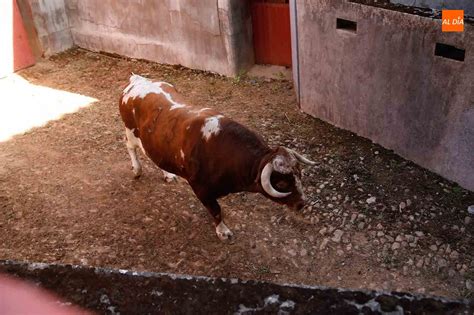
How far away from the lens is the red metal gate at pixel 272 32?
921cm

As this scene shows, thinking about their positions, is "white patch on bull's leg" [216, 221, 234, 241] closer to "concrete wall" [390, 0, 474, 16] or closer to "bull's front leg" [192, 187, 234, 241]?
"bull's front leg" [192, 187, 234, 241]

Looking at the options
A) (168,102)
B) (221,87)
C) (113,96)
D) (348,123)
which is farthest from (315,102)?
(113,96)

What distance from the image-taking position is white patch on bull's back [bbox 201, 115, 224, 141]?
16.2 feet

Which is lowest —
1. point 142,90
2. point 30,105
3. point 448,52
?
point 30,105

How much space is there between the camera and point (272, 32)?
944 centimetres

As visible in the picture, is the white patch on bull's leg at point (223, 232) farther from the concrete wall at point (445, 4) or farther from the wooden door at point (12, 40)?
the wooden door at point (12, 40)

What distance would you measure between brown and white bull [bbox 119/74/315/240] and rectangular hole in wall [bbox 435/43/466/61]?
7.44 ft

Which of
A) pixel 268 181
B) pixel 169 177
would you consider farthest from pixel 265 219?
pixel 169 177

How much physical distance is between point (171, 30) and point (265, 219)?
5.77 metres

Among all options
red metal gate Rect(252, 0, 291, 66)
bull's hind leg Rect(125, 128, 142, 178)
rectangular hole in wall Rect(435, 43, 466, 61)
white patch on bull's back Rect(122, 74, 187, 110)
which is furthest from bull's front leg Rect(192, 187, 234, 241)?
red metal gate Rect(252, 0, 291, 66)

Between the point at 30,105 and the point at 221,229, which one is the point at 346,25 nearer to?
the point at 221,229

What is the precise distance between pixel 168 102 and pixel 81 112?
3.92m

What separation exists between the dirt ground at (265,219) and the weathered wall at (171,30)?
2136 mm

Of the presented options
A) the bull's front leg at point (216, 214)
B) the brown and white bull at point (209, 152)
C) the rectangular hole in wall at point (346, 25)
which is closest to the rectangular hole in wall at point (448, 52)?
the rectangular hole in wall at point (346, 25)
